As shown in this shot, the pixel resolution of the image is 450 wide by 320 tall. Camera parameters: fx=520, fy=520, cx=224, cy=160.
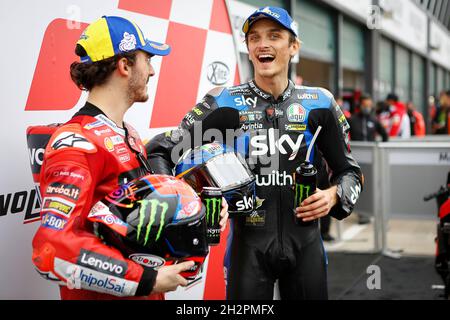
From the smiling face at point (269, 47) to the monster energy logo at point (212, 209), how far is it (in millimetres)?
791

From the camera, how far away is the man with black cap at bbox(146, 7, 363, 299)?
236 cm

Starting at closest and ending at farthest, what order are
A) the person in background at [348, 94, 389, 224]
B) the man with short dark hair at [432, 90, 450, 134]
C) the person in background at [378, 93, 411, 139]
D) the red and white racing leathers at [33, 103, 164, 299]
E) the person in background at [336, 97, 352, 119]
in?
the red and white racing leathers at [33, 103, 164, 299], the person in background at [336, 97, 352, 119], the person in background at [348, 94, 389, 224], the man with short dark hair at [432, 90, 450, 134], the person in background at [378, 93, 411, 139]

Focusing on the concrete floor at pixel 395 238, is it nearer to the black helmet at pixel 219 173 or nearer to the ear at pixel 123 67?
the black helmet at pixel 219 173

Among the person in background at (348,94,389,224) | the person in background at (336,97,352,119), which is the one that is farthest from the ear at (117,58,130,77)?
the person in background at (348,94,389,224)

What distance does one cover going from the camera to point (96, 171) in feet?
5.35

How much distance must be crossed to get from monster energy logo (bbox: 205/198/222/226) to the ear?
0.53 meters

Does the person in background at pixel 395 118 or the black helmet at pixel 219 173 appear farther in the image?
the person in background at pixel 395 118

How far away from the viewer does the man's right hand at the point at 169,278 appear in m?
1.56

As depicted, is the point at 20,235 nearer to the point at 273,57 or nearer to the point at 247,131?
the point at 247,131

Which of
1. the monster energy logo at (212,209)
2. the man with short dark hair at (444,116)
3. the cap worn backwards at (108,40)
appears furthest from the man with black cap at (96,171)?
the man with short dark hair at (444,116)

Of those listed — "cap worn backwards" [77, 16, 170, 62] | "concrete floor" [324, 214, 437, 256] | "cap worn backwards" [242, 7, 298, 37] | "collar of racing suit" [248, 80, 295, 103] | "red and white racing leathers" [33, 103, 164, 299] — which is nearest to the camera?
"red and white racing leathers" [33, 103, 164, 299]

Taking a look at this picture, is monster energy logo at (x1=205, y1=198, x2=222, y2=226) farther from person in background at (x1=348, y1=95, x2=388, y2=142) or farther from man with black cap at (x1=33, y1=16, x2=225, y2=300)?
person in background at (x1=348, y1=95, x2=388, y2=142)

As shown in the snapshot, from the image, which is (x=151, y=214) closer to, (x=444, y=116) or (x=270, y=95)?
(x=270, y=95)

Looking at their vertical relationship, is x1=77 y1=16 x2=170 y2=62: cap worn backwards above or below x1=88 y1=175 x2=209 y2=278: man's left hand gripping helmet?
above
